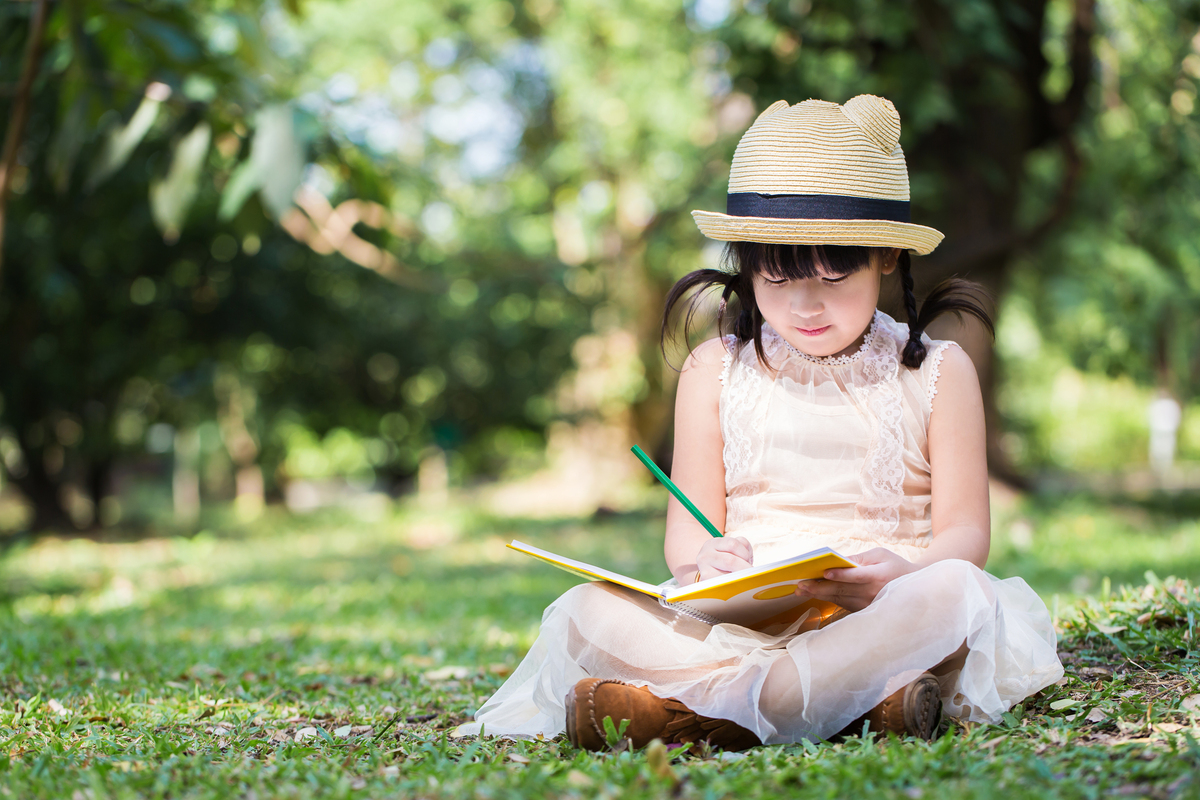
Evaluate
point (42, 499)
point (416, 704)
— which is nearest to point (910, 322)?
point (416, 704)

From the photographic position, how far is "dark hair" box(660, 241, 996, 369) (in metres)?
2.19

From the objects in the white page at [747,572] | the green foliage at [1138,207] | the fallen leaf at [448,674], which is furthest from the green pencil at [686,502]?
the green foliage at [1138,207]

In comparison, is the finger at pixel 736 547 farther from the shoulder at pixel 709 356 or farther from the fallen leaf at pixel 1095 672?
the fallen leaf at pixel 1095 672

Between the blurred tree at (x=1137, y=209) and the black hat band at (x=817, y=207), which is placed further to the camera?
the blurred tree at (x=1137, y=209)

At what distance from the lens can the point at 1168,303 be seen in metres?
7.57

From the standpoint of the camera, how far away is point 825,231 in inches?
83.3

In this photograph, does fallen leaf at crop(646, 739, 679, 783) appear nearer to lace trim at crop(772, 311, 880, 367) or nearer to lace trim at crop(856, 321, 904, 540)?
lace trim at crop(856, 321, 904, 540)

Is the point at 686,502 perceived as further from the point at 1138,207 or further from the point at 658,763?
the point at 1138,207

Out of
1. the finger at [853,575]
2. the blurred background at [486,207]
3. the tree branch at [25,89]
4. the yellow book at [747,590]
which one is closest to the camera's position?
the yellow book at [747,590]

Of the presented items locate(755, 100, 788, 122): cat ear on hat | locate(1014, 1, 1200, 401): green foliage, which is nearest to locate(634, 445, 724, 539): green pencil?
locate(755, 100, 788, 122): cat ear on hat

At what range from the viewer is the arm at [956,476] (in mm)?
2176

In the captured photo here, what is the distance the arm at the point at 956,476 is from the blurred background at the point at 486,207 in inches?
13.6

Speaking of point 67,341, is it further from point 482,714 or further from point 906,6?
point 482,714

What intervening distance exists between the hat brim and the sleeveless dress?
0.31 metres
